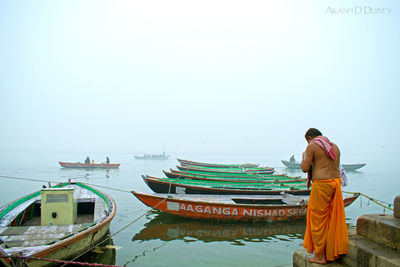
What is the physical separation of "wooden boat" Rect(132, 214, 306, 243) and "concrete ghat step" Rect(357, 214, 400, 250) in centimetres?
596

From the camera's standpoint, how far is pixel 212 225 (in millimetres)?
10227

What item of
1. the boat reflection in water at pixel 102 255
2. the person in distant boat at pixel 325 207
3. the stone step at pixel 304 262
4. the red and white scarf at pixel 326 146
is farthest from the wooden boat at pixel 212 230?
the red and white scarf at pixel 326 146

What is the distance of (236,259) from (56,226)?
16.7 feet

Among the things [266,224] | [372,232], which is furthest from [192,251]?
[372,232]

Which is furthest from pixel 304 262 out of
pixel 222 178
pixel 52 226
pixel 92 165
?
pixel 92 165

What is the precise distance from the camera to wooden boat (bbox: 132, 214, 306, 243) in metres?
9.27

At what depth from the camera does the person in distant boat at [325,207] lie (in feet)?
11.1

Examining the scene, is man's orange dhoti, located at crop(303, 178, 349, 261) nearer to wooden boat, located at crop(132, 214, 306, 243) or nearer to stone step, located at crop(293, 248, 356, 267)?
stone step, located at crop(293, 248, 356, 267)

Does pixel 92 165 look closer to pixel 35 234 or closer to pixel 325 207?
pixel 35 234

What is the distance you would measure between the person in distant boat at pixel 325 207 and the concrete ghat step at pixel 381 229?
1.29ft

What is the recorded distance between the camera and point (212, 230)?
9.83 meters

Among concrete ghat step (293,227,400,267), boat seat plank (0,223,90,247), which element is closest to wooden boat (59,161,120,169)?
boat seat plank (0,223,90,247)

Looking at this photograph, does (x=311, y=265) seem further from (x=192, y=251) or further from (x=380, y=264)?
(x=192, y=251)

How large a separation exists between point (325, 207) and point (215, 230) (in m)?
7.06
